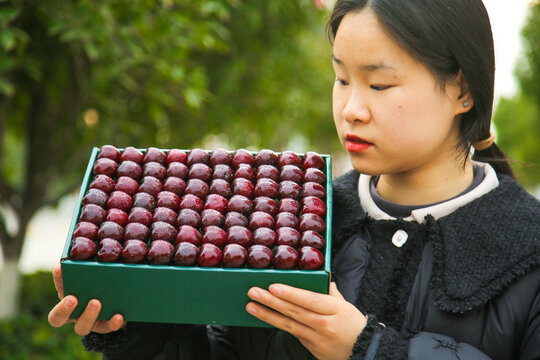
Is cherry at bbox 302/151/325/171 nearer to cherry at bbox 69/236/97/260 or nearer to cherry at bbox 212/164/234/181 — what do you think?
cherry at bbox 212/164/234/181

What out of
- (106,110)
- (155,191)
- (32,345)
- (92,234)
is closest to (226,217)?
(155,191)

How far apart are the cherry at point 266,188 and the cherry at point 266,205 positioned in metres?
0.03

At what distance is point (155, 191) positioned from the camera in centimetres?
186

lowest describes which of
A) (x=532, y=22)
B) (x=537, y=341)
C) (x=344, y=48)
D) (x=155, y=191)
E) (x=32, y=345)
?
(x=32, y=345)

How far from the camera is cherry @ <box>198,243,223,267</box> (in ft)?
5.15

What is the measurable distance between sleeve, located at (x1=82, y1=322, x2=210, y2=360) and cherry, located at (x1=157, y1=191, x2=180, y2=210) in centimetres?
44

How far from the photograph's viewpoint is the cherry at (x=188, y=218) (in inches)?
68.2

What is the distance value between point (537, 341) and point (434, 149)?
2.07 ft

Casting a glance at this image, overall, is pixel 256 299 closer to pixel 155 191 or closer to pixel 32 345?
pixel 155 191

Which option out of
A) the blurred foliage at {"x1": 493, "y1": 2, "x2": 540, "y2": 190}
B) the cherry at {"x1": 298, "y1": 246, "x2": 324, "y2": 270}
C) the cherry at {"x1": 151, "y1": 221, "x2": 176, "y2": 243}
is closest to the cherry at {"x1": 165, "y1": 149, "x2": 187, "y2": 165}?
the cherry at {"x1": 151, "y1": 221, "x2": 176, "y2": 243}

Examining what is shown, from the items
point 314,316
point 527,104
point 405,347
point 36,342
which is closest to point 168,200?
point 314,316

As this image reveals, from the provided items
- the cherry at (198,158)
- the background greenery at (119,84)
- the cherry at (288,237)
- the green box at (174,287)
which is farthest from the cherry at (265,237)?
the background greenery at (119,84)

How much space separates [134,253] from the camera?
62.2 inches

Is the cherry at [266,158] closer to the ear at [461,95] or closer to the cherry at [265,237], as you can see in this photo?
the cherry at [265,237]
